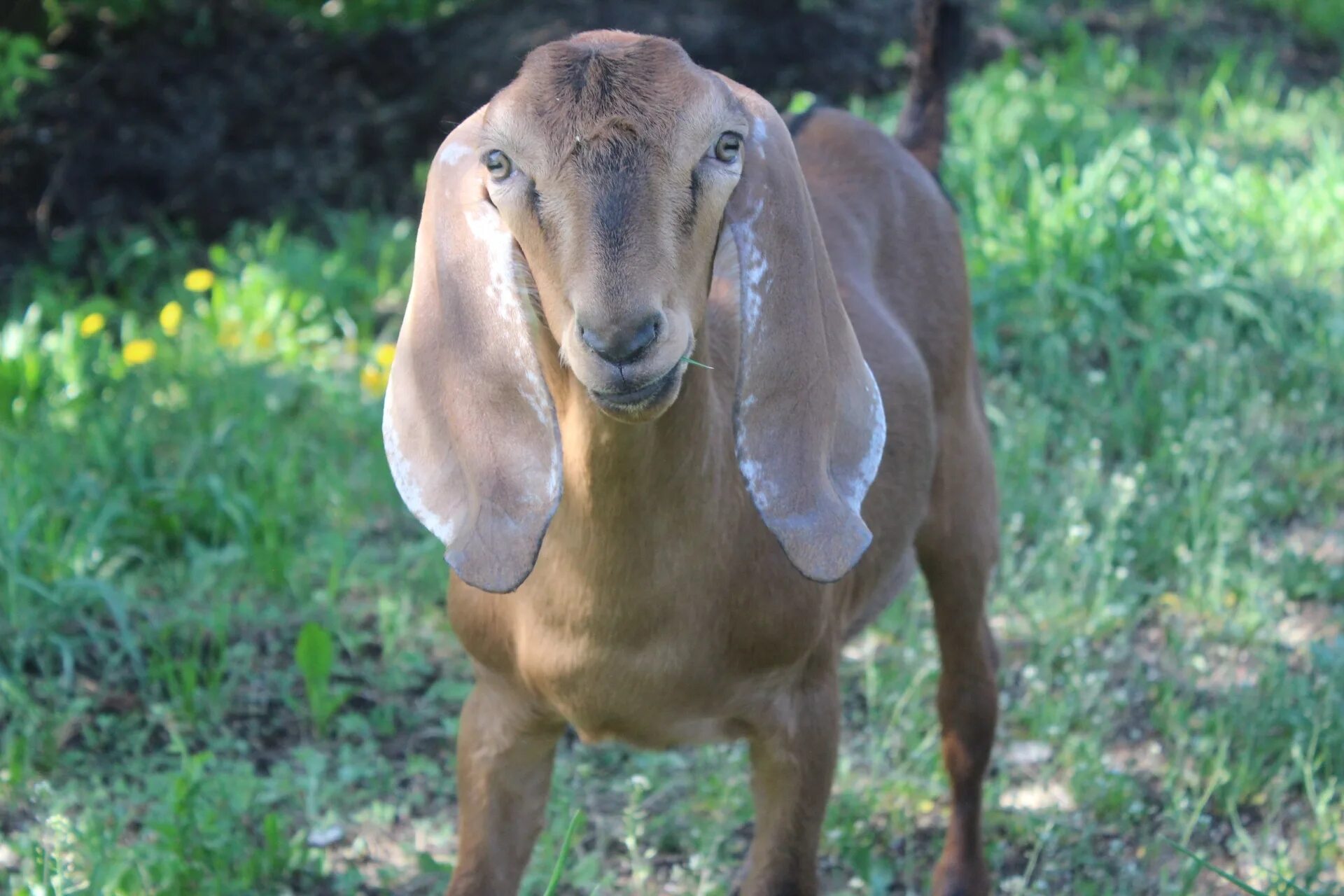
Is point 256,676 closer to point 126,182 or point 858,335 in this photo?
point 858,335

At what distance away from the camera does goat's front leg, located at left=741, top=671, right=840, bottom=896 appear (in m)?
2.81

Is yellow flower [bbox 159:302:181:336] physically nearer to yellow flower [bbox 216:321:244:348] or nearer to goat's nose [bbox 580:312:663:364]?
yellow flower [bbox 216:321:244:348]

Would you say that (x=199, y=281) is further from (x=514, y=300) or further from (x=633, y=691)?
(x=514, y=300)

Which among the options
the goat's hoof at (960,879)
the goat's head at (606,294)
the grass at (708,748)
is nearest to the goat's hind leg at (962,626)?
the goat's hoof at (960,879)

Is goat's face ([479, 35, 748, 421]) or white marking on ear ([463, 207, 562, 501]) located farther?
white marking on ear ([463, 207, 562, 501])

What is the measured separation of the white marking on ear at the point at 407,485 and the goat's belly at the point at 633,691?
389 millimetres

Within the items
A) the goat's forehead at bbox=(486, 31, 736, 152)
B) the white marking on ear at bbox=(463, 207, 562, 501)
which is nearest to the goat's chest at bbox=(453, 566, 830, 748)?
the white marking on ear at bbox=(463, 207, 562, 501)

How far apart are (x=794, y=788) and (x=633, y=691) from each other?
450 millimetres

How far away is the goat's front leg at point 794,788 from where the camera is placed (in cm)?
281

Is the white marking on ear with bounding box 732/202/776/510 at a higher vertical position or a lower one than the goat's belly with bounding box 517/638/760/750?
higher

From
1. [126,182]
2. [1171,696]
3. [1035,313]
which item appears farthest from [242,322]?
[1171,696]

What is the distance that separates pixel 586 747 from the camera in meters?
4.01

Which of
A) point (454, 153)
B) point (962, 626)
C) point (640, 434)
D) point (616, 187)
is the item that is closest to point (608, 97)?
point (616, 187)

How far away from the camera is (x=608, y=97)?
211 cm
